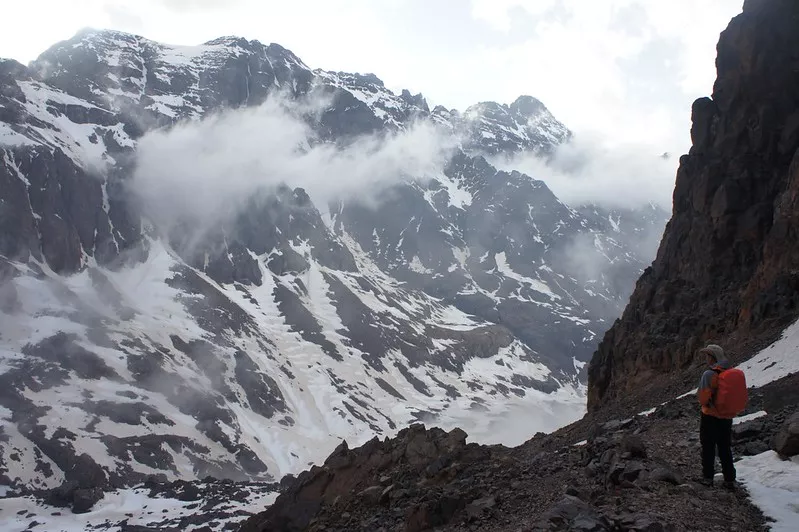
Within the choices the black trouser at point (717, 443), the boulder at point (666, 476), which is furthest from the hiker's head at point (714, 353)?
the boulder at point (666, 476)

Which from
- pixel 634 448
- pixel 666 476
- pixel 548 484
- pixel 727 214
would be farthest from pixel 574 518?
pixel 727 214

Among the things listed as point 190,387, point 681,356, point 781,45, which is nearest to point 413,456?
point 681,356

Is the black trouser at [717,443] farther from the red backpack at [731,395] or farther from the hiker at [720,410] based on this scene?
the red backpack at [731,395]

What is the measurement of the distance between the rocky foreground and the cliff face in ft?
75.5

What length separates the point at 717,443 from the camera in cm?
1305

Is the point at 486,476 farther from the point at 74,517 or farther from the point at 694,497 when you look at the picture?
the point at 74,517

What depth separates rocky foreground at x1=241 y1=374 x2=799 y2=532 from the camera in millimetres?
11609

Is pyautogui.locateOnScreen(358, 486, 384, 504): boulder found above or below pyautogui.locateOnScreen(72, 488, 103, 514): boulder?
above

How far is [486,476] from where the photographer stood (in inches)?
837

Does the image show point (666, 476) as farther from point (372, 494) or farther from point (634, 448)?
point (372, 494)

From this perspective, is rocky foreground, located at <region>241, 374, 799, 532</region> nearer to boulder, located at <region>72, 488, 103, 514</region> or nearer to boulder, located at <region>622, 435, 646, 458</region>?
boulder, located at <region>622, 435, 646, 458</region>

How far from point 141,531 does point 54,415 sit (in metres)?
70.4

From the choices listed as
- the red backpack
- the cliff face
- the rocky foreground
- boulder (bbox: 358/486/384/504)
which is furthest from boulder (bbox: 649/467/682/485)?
the cliff face

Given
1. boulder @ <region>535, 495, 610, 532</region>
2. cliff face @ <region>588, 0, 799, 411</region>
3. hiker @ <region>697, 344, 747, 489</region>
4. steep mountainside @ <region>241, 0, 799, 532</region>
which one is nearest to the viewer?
boulder @ <region>535, 495, 610, 532</region>
